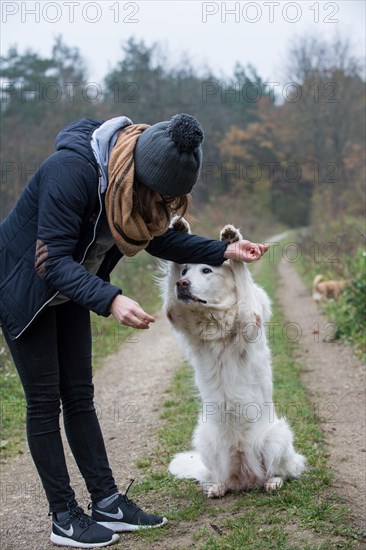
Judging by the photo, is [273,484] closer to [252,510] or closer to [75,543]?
[252,510]

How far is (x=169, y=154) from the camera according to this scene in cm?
300

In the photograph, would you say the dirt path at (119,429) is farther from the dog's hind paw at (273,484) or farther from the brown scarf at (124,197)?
the brown scarf at (124,197)

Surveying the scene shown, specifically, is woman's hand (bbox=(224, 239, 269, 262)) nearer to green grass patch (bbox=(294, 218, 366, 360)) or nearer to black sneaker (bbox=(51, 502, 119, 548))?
black sneaker (bbox=(51, 502, 119, 548))

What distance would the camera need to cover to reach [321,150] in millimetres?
28625

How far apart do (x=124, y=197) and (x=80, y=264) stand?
0.37 m

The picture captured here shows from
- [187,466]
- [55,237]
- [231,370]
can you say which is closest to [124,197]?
[55,237]

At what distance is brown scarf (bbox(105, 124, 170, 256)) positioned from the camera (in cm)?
305

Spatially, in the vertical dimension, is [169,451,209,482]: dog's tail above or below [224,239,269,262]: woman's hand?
below

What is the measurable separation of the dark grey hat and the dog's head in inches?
43.2

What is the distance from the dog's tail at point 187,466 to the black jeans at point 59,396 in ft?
3.39

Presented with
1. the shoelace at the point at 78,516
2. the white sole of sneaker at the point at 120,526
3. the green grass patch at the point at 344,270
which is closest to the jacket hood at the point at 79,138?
the shoelace at the point at 78,516

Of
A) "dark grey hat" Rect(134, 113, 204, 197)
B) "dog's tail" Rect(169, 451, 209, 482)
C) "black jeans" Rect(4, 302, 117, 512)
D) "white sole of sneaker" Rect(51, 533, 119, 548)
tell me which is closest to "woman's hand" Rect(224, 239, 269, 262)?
"dark grey hat" Rect(134, 113, 204, 197)

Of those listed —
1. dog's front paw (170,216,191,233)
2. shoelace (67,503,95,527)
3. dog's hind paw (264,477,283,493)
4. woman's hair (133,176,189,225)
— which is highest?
woman's hair (133,176,189,225)

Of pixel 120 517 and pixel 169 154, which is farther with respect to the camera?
pixel 120 517
